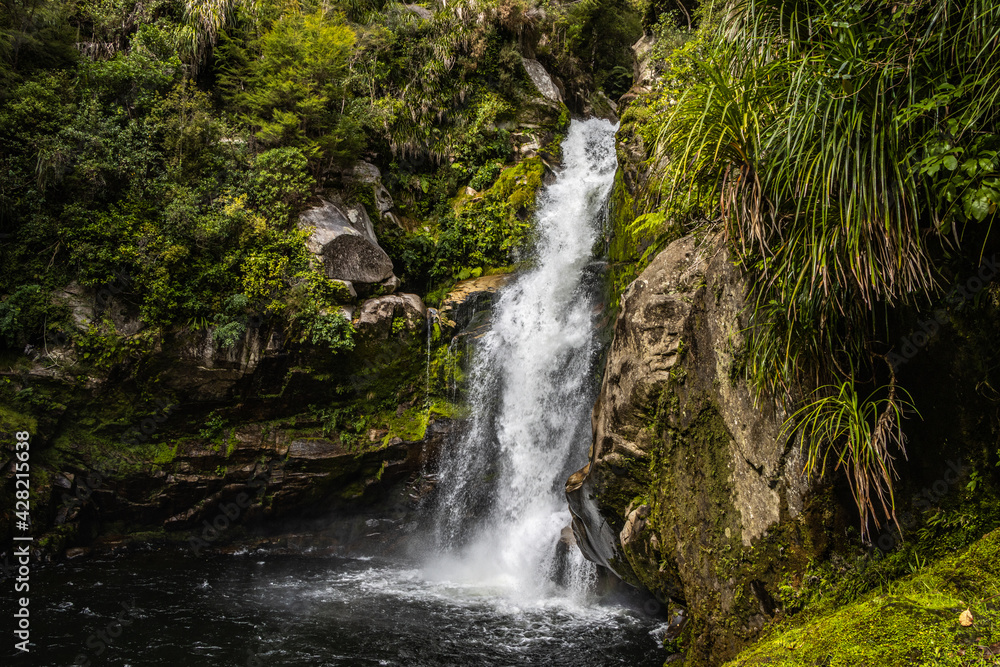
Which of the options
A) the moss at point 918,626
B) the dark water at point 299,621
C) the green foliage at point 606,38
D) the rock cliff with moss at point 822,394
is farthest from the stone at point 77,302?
the green foliage at point 606,38

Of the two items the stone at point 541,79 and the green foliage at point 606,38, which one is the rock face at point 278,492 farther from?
the green foliage at point 606,38

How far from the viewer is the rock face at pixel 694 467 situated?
13.9 ft

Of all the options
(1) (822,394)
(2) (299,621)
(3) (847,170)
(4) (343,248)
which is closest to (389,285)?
(4) (343,248)

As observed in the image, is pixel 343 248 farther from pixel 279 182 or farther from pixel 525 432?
pixel 525 432

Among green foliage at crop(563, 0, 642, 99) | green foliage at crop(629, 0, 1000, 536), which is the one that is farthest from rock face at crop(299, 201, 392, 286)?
green foliage at crop(563, 0, 642, 99)

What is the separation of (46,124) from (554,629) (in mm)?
11433

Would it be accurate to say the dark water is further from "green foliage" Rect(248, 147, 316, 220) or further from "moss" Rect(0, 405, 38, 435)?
"green foliage" Rect(248, 147, 316, 220)

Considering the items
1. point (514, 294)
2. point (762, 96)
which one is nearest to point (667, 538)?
point (762, 96)

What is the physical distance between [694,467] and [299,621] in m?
5.41

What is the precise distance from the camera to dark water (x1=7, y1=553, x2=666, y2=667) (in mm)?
5969

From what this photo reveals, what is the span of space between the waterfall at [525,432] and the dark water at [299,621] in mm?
757

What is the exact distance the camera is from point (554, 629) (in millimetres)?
6645

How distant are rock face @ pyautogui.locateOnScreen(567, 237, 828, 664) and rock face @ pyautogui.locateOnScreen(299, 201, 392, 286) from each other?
5.64 m

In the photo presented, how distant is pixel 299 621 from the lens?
6.90 metres
